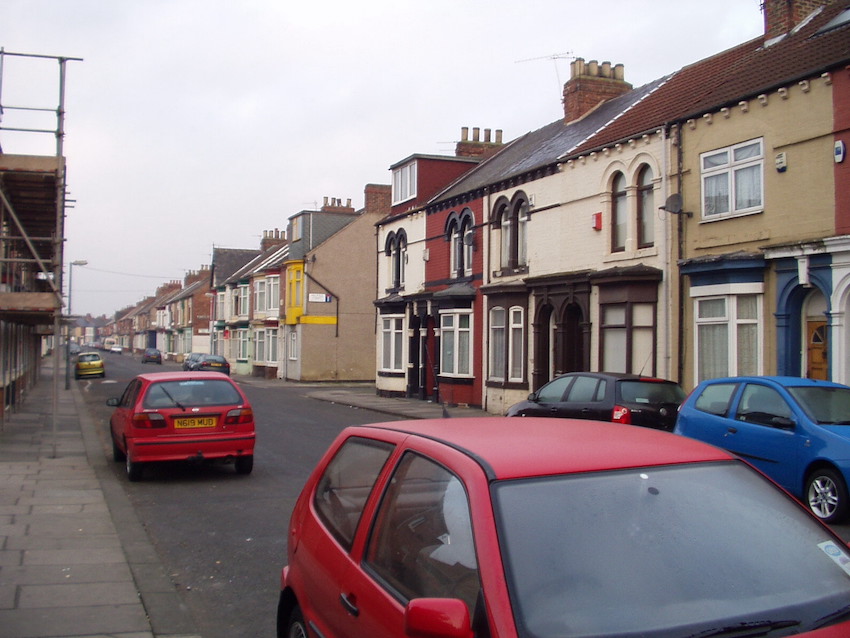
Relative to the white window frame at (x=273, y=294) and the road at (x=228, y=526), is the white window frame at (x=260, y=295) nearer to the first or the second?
the white window frame at (x=273, y=294)

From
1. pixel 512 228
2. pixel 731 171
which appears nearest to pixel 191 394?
pixel 731 171

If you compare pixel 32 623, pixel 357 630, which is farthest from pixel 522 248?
pixel 357 630

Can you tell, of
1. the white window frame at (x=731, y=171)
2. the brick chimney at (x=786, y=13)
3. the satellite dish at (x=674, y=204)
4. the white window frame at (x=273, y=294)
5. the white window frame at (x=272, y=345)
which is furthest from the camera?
the white window frame at (x=272, y=345)

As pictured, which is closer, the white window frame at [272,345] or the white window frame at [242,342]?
the white window frame at [272,345]

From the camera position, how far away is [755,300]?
16.2 m

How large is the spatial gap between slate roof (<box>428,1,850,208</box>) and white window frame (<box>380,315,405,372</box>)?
6.51 metres

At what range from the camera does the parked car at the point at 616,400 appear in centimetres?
1355

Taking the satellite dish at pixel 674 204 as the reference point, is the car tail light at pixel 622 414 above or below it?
below

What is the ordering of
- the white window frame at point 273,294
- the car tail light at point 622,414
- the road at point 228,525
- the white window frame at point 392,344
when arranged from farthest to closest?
1. the white window frame at point 273,294
2. the white window frame at point 392,344
3. the car tail light at point 622,414
4. the road at point 228,525

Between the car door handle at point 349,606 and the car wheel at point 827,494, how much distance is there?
21.9 ft

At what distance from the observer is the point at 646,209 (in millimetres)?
19469

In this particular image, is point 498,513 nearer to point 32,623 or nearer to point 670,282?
point 32,623

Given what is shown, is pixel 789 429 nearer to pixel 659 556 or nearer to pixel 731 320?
pixel 659 556

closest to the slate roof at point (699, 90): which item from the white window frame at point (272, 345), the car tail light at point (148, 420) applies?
the car tail light at point (148, 420)
